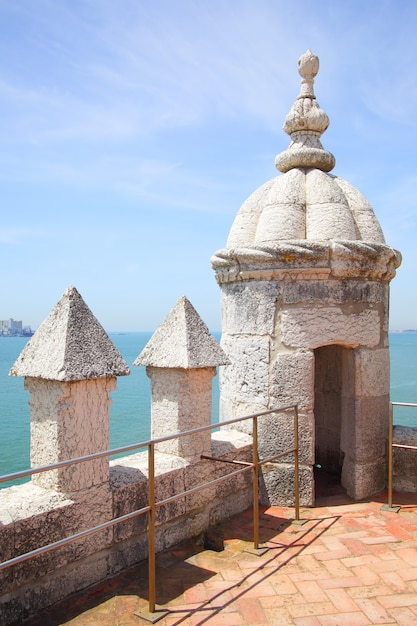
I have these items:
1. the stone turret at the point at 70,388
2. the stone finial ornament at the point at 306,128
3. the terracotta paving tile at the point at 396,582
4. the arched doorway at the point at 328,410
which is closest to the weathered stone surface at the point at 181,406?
the stone turret at the point at 70,388

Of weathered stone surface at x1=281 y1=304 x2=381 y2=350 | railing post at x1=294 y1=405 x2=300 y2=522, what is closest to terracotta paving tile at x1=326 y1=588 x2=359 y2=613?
railing post at x1=294 y1=405 x2=300 y2=522

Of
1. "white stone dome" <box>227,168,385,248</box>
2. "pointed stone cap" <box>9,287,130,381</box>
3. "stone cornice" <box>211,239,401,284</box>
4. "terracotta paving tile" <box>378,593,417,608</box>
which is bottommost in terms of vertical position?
"terracotta paving tile" <box>378,593,417,608</box>

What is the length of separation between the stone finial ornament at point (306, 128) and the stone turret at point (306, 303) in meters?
0.01

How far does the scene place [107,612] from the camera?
3389 millimetres

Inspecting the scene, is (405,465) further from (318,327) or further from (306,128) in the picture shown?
(306,128)

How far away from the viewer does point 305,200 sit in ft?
18.9

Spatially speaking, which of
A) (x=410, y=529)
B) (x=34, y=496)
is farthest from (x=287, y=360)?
(x=34, y=496)

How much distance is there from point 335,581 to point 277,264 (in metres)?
2.85

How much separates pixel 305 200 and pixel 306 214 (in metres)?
0.17

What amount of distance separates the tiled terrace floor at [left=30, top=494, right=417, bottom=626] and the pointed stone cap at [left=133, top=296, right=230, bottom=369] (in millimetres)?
1514

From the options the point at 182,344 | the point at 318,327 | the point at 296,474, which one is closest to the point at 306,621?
the point at 296,474

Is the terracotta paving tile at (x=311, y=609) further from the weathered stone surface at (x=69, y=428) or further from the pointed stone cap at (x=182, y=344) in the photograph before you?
the pointed stone cap at (x=182, y=344)

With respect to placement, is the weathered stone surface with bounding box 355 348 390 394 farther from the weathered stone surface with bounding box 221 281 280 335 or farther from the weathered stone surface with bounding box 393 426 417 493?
the weathered stone surface with bounding box 221 281 280 335

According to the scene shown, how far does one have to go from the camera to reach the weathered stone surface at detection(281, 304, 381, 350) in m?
5.37
